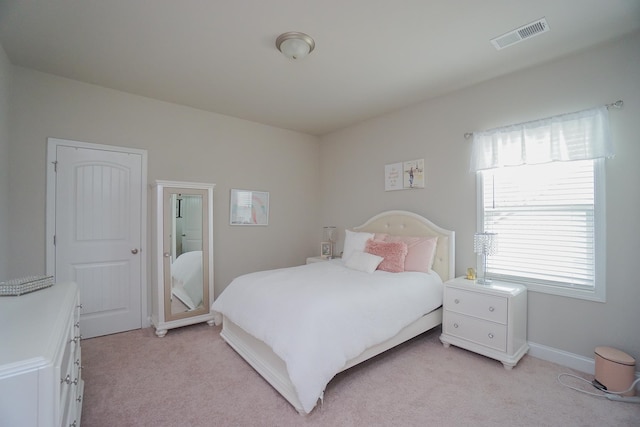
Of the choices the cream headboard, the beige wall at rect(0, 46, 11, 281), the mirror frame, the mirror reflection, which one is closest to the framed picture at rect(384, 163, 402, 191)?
the cream headboard

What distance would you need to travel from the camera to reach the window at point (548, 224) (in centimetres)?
240

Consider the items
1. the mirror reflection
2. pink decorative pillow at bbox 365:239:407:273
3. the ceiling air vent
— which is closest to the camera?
the ceiling air vent

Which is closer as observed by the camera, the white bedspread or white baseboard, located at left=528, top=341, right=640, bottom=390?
the white bedspread

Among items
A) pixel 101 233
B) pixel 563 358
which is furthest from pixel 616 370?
pixel 101 233

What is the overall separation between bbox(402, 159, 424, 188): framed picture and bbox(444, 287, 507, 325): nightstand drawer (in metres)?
1.35

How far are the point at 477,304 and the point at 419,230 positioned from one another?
41.7 inches

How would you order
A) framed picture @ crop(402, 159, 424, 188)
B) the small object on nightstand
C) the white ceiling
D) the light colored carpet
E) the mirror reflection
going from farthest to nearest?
framed picture @ crop(402, 159, 424, 188) < the mirror reflection < the small object on nightstand < the white ceiling < the light colored carpet

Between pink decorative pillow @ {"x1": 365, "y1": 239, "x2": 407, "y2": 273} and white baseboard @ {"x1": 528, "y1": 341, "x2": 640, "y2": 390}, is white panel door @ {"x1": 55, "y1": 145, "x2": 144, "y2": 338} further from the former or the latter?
white baseboard @ {"x1": 528, "y1": 341, "x2": 640, "y2": 390}

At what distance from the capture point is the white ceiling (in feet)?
6.45

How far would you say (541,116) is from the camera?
8.67 ft

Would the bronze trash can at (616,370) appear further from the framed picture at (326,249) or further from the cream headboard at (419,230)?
the framed picture at (326,249)

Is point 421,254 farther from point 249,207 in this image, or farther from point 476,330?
point 249,207

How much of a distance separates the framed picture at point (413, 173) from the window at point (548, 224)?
27.1 inches

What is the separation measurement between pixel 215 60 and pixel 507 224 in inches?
127
